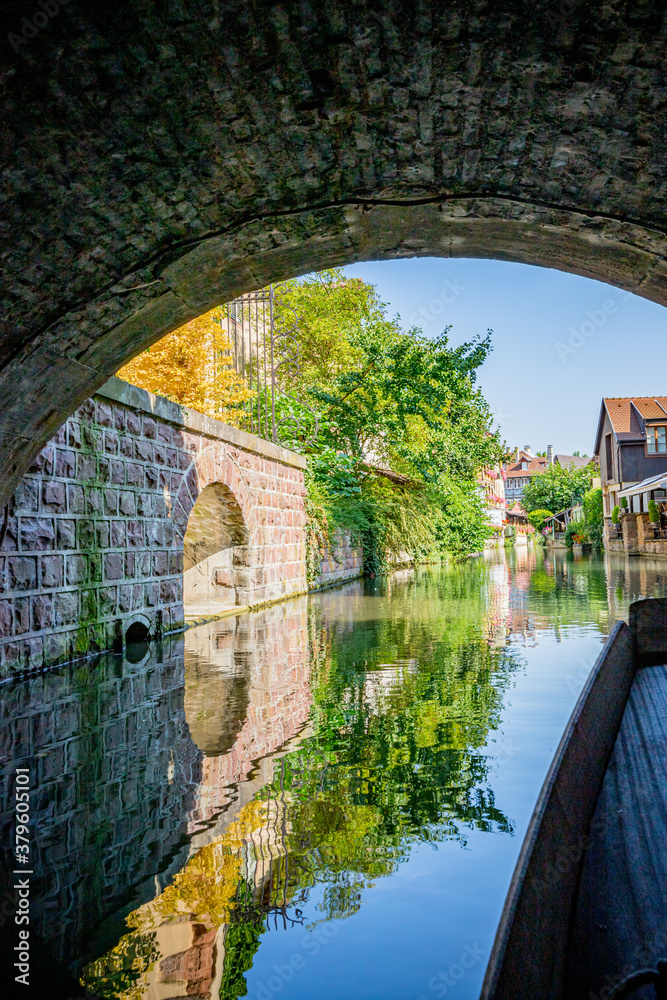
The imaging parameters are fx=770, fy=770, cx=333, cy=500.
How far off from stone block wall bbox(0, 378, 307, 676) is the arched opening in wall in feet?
1.64

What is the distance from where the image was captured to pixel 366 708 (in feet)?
13.1

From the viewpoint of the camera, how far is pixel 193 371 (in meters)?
12.0

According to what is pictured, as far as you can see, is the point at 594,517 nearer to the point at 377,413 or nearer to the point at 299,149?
the point at 377,413

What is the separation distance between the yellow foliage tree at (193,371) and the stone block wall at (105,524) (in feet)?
11.8

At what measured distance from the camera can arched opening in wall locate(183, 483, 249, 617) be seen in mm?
8922

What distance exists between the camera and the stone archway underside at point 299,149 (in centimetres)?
189

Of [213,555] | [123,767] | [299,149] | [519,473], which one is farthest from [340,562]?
[519,473]

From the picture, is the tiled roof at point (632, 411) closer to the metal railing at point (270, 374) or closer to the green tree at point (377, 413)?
the green tree at point (377, 413)

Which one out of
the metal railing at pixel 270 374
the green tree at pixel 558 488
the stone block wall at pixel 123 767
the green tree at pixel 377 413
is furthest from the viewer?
the green tree at pixel 558 488

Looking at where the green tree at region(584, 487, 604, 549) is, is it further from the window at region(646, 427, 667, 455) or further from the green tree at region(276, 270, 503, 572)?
the green tree at region(276, 270, 503, 572)

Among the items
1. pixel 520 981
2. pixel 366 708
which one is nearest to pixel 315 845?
pixel 520 981

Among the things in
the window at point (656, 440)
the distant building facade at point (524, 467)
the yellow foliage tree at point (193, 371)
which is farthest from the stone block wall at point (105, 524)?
the distant building facade at point (524, 467)

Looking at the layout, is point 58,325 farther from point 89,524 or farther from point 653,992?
point 89,524

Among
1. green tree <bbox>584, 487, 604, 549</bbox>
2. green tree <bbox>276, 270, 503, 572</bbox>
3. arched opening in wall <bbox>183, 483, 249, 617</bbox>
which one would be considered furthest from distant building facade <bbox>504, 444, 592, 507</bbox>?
arched opening in wall <bbox>183, 483, 249, 617</bbox>
